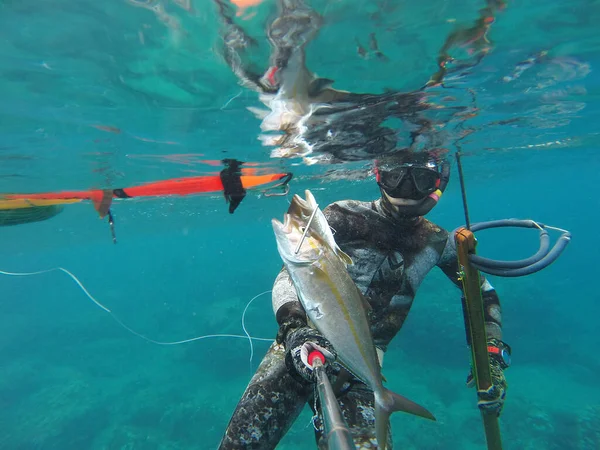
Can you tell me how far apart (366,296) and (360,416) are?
5.06 feet

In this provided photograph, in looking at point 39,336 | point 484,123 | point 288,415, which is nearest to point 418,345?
point 484,123

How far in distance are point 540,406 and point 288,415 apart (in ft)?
48.0

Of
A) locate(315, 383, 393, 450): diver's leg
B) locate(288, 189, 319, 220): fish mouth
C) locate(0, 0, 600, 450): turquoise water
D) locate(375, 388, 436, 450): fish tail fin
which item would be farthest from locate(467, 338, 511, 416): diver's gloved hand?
locate(0, 0, 600, 450): turquoise water

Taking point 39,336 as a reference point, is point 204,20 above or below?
above

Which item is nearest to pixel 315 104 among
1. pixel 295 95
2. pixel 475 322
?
pixel 295 95

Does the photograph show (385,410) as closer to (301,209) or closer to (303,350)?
(303,350)

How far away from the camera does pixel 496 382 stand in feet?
13.1

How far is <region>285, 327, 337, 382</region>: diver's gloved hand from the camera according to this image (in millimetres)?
2505

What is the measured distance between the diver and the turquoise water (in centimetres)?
294

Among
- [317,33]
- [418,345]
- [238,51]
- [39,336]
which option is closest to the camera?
[317,33]

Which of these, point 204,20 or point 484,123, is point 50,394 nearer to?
point 204,20

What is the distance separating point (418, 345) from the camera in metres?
17.0

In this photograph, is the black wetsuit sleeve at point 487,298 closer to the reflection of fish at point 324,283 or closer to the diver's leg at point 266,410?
the diver's leg at point 266,410

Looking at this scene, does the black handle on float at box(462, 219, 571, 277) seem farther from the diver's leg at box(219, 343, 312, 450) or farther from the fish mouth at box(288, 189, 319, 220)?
the diver's leg at box(219, 343, 312, 450)
